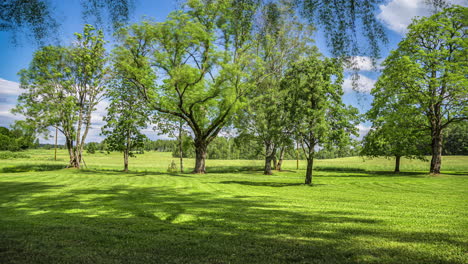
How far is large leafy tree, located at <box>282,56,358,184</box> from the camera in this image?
17406 millimetres

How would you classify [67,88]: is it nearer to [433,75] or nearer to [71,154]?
[71,154]

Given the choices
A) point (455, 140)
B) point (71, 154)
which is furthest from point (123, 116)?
point (455, 140)

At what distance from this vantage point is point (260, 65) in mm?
28375

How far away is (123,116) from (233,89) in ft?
47.9

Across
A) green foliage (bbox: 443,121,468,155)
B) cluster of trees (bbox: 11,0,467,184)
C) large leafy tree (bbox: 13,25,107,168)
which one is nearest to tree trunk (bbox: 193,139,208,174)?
cluster of trees (bbox: 11,0,467,184)

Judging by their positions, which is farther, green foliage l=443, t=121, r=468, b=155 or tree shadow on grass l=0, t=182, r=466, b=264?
green foliage l=443, t=121, r=468, b=155

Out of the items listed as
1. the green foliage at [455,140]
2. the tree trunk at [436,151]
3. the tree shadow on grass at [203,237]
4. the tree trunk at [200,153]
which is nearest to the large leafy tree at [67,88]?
the tree trunk at [200,153]

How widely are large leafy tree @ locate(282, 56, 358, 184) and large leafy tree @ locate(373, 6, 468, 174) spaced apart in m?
9.26

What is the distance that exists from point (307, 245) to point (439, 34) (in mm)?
30807

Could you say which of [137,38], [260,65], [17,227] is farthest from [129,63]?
[17,227]

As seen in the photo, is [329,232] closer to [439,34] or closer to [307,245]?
[307,245]

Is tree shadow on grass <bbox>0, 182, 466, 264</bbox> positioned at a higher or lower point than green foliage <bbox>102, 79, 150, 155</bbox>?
lower

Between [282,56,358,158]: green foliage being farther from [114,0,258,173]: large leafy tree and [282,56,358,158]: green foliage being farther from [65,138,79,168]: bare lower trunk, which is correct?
[65,138,79,168]: bare lower trunk

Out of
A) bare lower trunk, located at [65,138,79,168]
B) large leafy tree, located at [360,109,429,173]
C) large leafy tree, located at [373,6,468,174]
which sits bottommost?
bare lower trunk, located at [65,138,79,168]
